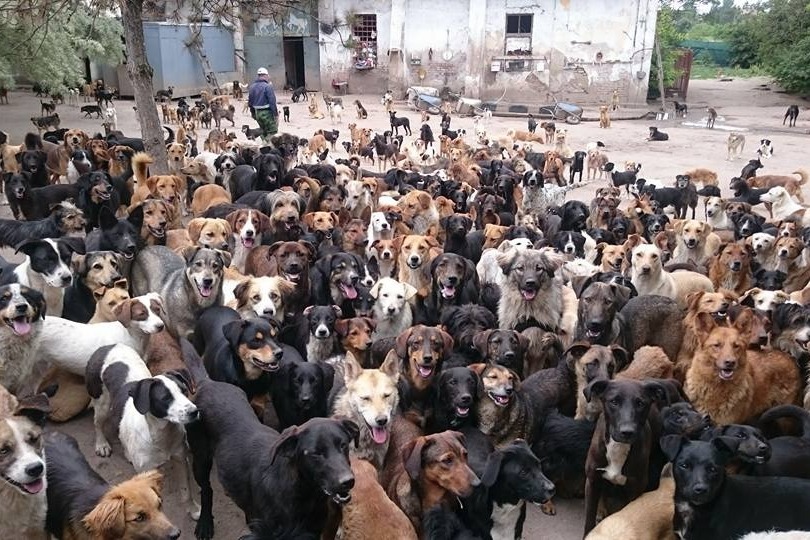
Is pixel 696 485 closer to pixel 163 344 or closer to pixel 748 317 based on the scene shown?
pixel 748 317

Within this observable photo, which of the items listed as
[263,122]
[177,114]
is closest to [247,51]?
[177,114]

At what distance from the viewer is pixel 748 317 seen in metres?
5.16

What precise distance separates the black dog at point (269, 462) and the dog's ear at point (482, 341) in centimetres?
179

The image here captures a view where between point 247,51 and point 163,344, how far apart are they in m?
38.1

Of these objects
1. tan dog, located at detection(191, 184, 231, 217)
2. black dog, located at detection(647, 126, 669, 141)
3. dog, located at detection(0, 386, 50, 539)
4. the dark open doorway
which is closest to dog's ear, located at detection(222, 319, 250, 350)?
dog, located at detection(0, 386, 50, 539)

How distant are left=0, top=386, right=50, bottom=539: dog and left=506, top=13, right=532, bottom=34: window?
34.0 m

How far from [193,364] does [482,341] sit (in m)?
2.40

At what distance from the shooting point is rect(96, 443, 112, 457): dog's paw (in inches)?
198

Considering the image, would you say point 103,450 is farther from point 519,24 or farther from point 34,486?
point 519,24

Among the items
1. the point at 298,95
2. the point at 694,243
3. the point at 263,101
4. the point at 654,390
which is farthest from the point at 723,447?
the point at 298,95

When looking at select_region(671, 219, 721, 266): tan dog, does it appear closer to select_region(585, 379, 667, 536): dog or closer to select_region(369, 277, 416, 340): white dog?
select_region(369, 277, 416, 340): white dog

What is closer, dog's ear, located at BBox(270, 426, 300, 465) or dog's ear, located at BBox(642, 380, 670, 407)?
dog's ear, located at BBox(270, 426, 300, 465)

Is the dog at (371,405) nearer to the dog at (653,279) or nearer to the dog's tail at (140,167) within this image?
the dog at (653,279)

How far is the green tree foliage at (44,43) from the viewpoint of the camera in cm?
1005
